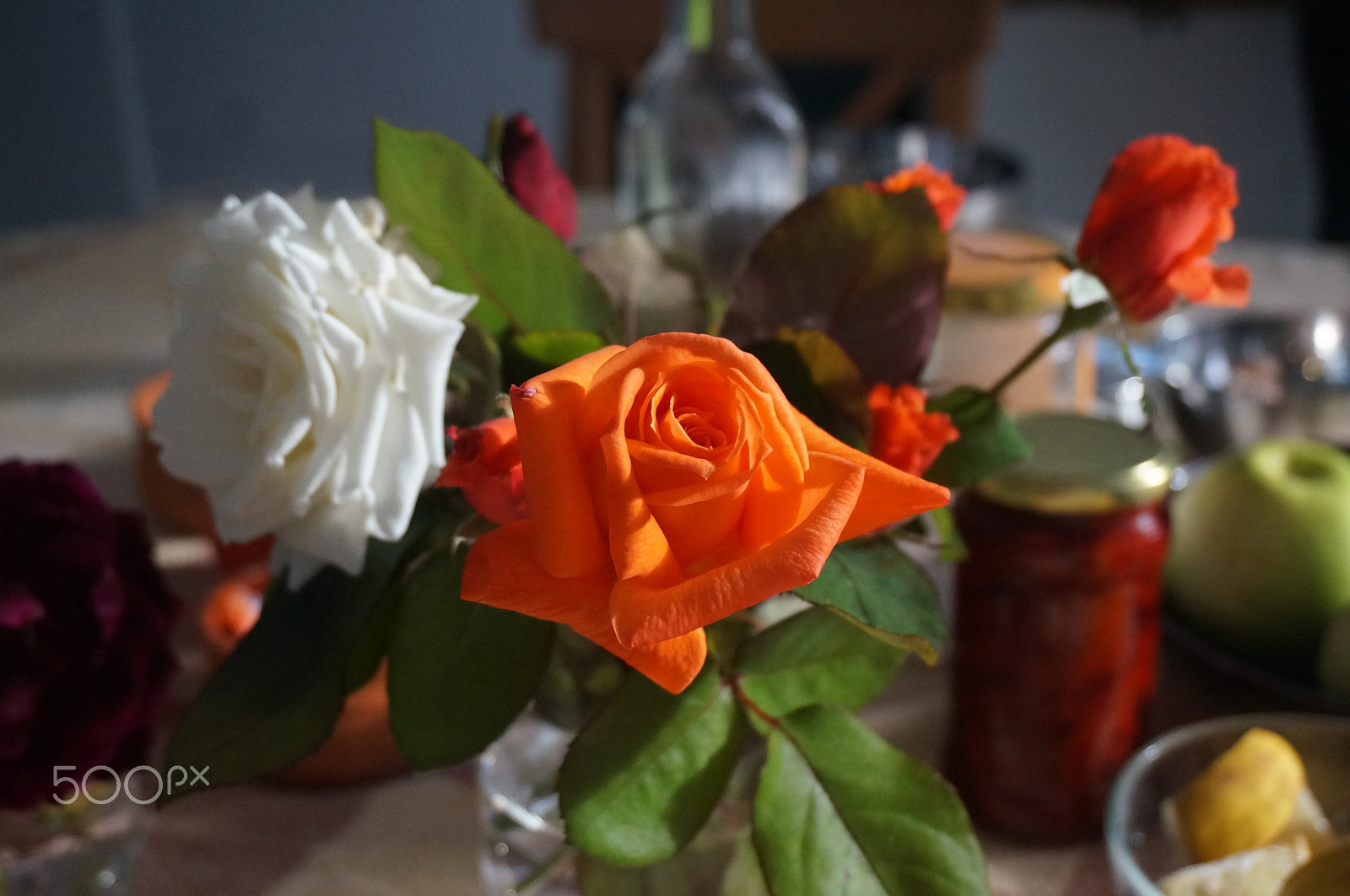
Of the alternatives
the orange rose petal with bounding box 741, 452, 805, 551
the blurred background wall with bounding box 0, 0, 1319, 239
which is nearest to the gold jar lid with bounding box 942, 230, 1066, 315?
the orange rose petal with bounding box 741, 452, 805, 551

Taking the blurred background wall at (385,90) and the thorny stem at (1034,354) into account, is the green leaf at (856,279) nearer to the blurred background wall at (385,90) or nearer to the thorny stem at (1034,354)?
the thorny stem at (1034,354)

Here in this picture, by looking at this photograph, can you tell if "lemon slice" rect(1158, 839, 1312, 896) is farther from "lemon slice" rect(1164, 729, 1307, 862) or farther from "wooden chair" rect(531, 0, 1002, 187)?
"wooden chair" rect(531, 0, 1002, 187)

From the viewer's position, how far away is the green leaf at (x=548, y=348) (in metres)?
0.22

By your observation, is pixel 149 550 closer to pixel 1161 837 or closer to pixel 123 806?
pixel 123 806

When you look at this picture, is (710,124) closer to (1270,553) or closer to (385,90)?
(1270,553)

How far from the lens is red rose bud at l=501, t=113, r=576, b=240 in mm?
261

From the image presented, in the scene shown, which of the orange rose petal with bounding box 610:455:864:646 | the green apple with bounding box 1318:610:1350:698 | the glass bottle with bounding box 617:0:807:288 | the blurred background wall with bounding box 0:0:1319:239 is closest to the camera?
the orange rose petal with bounding box 610:455:864:646

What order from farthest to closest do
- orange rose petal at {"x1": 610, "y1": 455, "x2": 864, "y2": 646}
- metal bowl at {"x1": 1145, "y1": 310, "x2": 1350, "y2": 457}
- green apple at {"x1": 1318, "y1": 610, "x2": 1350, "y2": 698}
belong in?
metal bowl at {"x1": 1145, "y1": 310, "x2": 1350, "y2": 457}, green apple at {"x1": 1318, "y1": 610, "x2": 1350, "y2": 698}, orange rose petal at {"x1": 610, "y1": 455, "x2": 864, "y2": 646}

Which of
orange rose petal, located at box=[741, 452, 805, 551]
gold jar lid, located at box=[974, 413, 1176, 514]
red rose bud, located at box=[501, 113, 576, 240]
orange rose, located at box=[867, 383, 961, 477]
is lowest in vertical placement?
gold jar lid, located at box=[974, 413, 1176, 514]

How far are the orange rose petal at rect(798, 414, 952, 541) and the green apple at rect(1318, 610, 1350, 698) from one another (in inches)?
11.2

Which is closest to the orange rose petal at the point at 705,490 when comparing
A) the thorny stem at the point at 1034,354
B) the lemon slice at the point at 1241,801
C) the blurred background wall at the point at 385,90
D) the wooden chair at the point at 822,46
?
the thorny stem at the point at 1034,354

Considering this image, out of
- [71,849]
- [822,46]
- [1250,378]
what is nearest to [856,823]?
[71,849]

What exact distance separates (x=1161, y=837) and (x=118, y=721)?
0.29m

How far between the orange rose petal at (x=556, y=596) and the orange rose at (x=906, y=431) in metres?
0.06
